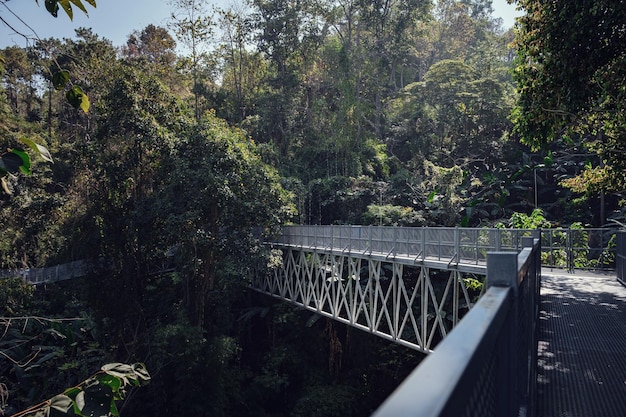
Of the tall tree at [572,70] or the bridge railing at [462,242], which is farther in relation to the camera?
the bridge railing at [462,242]

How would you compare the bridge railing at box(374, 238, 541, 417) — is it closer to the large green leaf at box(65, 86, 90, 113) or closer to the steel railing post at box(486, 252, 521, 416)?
the steel railing post at box(486, 252, 521, 416)

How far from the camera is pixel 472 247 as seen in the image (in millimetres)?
10836

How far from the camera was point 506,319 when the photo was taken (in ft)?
5.75

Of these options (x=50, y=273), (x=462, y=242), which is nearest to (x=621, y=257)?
(x=462, y=242)

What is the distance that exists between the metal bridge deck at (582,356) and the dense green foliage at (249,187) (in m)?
3.69

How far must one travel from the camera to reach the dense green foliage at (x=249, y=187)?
39.7ft

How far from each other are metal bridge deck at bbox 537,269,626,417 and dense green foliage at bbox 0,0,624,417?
12.1 feet

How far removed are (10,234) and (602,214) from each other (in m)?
28.5

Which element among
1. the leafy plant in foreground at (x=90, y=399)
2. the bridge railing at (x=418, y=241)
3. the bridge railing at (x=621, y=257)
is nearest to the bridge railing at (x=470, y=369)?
the leafy plant in foreground at (x=90, y=399)

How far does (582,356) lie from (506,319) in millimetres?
4007

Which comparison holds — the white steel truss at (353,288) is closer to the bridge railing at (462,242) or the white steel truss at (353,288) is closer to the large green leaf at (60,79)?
the bridge railing at (462,242)

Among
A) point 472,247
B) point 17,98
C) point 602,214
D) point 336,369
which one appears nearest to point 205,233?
point 336,369

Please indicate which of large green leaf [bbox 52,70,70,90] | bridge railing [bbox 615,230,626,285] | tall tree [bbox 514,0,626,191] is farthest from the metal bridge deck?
large green leaf [bbox 52,70,70,90]

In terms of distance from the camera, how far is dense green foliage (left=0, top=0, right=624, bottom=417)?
12.1 meters
